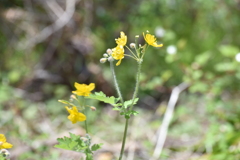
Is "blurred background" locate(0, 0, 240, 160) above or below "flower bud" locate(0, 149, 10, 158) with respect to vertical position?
above

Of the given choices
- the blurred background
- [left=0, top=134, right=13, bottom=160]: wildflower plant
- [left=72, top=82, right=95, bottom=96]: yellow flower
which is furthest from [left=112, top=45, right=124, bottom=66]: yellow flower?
the blurred background

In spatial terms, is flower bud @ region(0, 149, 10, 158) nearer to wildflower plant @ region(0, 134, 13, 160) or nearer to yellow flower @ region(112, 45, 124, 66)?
wildflower plant @ region(0, 134, 13, 160)

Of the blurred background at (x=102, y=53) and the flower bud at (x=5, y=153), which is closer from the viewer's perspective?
the flower bud at (x=5, y=153)

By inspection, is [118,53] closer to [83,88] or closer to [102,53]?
[83,88]

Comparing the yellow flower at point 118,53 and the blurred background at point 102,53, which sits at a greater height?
the blurred background at point 102,53

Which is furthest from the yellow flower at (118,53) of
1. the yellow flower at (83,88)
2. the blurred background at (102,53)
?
the blurred background at (102,53)

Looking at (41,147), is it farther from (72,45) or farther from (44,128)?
(72,45)

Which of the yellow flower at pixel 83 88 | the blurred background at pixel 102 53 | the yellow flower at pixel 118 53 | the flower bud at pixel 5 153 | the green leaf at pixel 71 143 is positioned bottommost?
the flower bud at pixel 5 153

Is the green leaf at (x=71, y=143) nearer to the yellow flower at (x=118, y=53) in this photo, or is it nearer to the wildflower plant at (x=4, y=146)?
the wildflower plant at (x=4, y=146)
